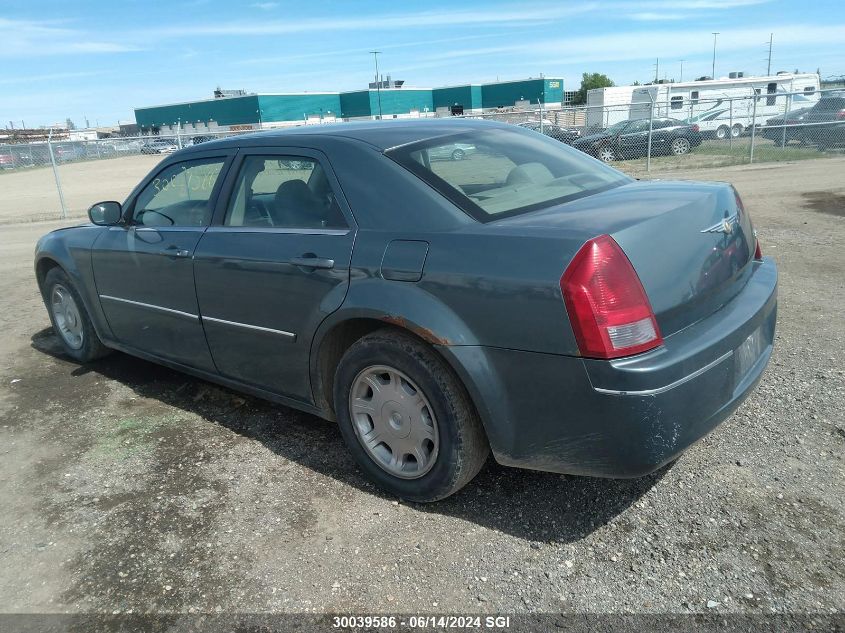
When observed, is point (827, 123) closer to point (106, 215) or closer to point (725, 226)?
point (725, 226)

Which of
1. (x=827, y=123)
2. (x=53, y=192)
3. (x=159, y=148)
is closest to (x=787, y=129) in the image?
(x=827, y=123)

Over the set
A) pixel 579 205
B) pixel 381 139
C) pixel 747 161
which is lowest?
pixel 747 161

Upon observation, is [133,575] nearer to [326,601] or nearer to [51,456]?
[326,601]

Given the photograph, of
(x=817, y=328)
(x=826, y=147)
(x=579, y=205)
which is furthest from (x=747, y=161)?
(x=579, y=205)

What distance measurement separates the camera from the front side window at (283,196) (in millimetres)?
3203

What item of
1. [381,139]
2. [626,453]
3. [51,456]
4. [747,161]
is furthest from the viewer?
[747,161]

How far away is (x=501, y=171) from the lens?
329 cm

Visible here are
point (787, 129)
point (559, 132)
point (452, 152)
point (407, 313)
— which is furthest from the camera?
point (559, 132)

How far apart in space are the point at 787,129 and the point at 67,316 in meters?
21.5

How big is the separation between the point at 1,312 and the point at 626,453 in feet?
23.3

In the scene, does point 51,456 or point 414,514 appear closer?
point 414,514

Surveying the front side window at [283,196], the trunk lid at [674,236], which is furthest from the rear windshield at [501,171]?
the front side window at [283,196]

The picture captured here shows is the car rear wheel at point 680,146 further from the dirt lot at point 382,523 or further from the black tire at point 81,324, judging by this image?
the black tire at point 81,324

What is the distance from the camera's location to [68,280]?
493cm
